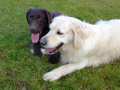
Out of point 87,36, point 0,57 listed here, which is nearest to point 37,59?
point 0,57

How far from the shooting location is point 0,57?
531cm

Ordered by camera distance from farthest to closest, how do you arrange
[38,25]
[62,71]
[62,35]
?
[38,25], [62,71], [62,35]

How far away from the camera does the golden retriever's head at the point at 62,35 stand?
4668mm

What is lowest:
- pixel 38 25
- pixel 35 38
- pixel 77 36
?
pixel 35 38

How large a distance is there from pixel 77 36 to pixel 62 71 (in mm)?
533

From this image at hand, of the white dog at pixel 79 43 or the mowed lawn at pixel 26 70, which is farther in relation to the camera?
the white dog at pixel 79 43

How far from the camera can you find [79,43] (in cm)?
479

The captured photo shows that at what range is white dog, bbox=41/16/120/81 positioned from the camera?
470 cm

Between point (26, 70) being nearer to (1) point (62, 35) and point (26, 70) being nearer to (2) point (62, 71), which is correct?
(2) point (62, 71)

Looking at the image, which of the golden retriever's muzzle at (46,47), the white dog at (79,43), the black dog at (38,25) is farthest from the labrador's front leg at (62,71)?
the black dog at (38,25)

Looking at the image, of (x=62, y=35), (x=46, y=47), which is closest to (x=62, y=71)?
(x=46, y=47)

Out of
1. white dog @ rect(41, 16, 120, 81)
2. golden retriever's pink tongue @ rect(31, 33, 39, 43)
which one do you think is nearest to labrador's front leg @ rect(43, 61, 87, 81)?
white dog @ rect(41, 16, 120, 81)

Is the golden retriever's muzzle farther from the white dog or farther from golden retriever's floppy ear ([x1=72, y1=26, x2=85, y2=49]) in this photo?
golden retriever's floppy ear ([x1=72, y1=26, x2=85, y2=49])

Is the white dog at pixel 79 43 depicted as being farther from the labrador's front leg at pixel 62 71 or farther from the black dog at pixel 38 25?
the black dog at pixel 38 25
